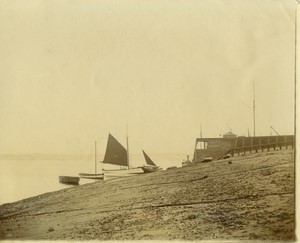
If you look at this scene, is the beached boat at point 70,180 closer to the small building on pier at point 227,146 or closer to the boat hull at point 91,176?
the boat hull at point 91,176

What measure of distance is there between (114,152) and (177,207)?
253 millimetres

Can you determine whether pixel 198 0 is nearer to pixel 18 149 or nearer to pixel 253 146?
pixel 253 146

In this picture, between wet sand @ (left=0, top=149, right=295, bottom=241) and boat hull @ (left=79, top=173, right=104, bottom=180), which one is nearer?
wet sand @ (left=0, top=149, right=295, bottom=241)

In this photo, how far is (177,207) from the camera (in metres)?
1.59

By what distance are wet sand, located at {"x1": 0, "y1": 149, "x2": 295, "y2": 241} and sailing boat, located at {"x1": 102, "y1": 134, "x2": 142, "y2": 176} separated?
0.03m

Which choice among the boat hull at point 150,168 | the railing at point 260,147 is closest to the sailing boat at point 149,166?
the boat hull at point 150,168

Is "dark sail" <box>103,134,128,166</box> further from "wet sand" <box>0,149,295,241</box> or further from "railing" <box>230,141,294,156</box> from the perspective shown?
"railing" <box>230,141,294,156</box>

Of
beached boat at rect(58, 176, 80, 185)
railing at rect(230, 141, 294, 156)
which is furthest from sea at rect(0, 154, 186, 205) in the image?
railing at rect(230, 141, 294, 156)

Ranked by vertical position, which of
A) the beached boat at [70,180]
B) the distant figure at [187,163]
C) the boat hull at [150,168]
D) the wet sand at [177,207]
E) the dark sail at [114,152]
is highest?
the dark sail at [114,152]

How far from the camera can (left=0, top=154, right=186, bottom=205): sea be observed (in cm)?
161

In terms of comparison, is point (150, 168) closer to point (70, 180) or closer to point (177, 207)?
point (177, 207)

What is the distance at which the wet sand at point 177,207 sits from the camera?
154 centimetres

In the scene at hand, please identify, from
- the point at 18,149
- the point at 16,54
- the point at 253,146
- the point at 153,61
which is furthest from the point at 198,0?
the point at 18,149

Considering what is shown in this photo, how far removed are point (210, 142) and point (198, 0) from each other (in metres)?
0.43
